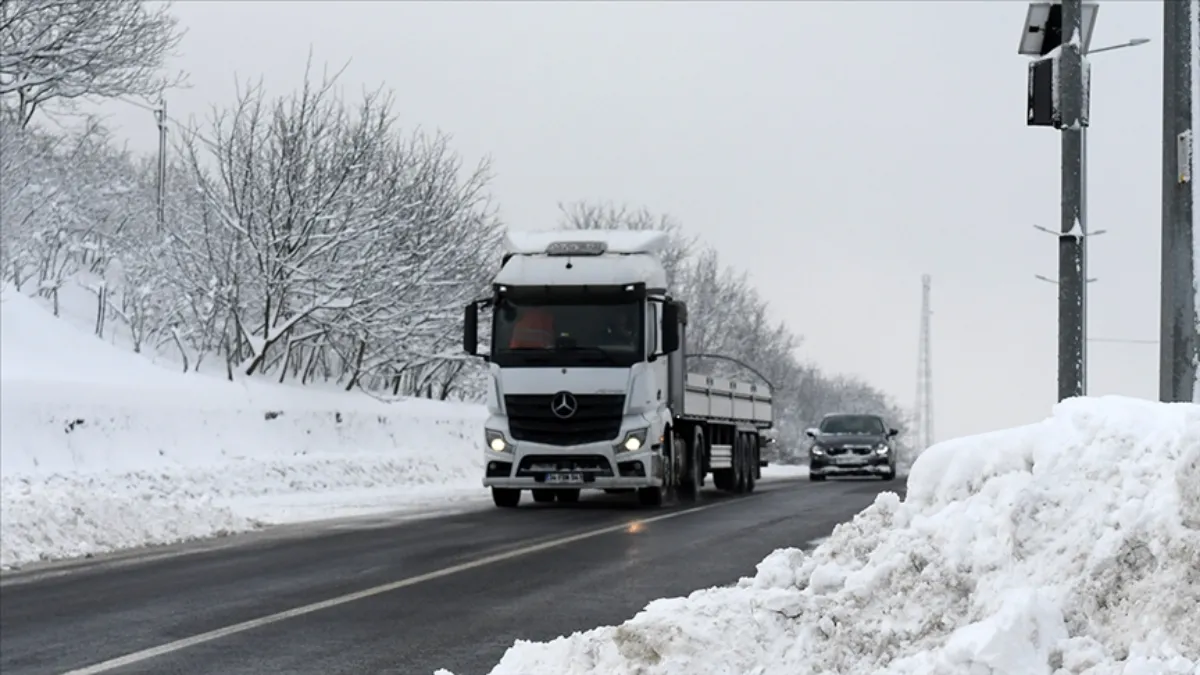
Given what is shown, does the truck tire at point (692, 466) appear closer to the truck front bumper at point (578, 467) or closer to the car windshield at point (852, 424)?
the truck front bumper at point (578, 467)

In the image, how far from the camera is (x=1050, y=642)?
470 cm

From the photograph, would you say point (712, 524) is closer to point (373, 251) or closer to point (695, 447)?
point (695, 447)

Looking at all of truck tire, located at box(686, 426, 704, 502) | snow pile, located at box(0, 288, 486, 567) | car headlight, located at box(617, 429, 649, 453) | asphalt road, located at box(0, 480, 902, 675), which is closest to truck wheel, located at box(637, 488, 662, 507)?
truck tire, located at box(686, 426, 704, 502)

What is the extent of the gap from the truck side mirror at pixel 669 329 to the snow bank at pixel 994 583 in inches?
635

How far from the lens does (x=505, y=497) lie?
2464 centimetres

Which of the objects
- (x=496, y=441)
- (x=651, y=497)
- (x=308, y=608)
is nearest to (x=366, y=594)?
(x=308, y=608)

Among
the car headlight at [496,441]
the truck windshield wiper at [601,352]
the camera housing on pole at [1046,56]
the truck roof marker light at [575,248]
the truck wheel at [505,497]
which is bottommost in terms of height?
the truck wheel at [505,497]

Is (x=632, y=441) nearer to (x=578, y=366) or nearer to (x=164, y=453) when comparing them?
(x=578, y=366)

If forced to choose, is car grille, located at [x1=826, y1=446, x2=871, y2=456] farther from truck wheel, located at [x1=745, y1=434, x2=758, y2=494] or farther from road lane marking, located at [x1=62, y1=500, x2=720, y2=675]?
road lane marking, located at [x1=62, y1=500, x2=720, y2=675]

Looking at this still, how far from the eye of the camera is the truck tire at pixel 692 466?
83.7ft

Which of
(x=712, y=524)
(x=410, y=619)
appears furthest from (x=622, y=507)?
(x=410, y=619)

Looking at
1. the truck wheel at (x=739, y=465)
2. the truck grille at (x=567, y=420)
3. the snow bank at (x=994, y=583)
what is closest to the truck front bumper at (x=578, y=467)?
the truck grille at (x=567, y=420)

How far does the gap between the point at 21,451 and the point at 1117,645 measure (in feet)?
67.6

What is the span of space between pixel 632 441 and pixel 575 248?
118 inches
